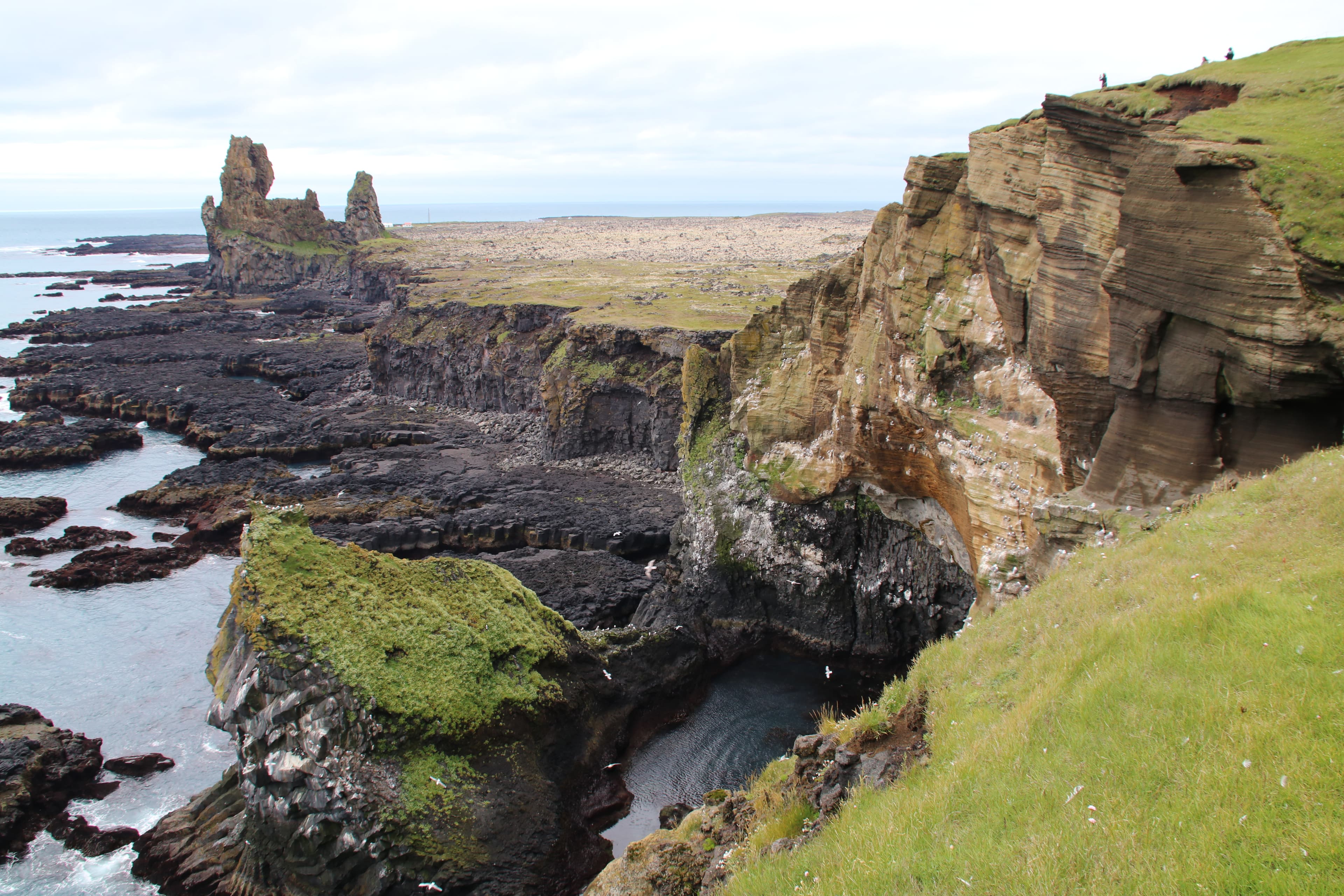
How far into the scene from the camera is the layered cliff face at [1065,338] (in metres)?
13.7

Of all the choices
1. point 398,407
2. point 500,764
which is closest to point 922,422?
point 500,764

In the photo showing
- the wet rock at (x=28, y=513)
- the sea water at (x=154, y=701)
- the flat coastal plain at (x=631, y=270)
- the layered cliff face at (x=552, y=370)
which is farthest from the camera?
the flat coastal plain at (x=631, y=270)

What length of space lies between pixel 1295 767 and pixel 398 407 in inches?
2786

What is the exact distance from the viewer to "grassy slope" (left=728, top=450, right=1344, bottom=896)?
23.1ft

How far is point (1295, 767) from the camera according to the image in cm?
719

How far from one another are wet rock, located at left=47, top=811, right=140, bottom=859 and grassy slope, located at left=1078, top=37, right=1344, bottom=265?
30324mm

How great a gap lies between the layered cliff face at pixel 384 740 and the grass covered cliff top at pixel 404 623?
0.05 m

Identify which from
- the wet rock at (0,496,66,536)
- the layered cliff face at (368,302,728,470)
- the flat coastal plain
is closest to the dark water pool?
the flat coastal plain

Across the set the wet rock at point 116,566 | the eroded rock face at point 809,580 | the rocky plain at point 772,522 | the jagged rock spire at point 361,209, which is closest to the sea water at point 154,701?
the wet rock at point 116,566

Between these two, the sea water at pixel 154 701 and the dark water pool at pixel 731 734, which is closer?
the sea water at pixel 154 701

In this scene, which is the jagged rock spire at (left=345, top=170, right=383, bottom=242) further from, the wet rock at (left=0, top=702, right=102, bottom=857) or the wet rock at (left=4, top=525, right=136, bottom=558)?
the wet rock at (left=0, top=702, right=102, bottom=857)

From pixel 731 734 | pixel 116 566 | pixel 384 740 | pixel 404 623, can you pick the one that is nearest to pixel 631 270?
pixel 116 566

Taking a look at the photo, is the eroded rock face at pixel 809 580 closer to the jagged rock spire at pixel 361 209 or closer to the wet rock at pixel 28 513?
the wet rock at pixel 28 513

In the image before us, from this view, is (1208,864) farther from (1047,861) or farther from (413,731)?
(413,731)
